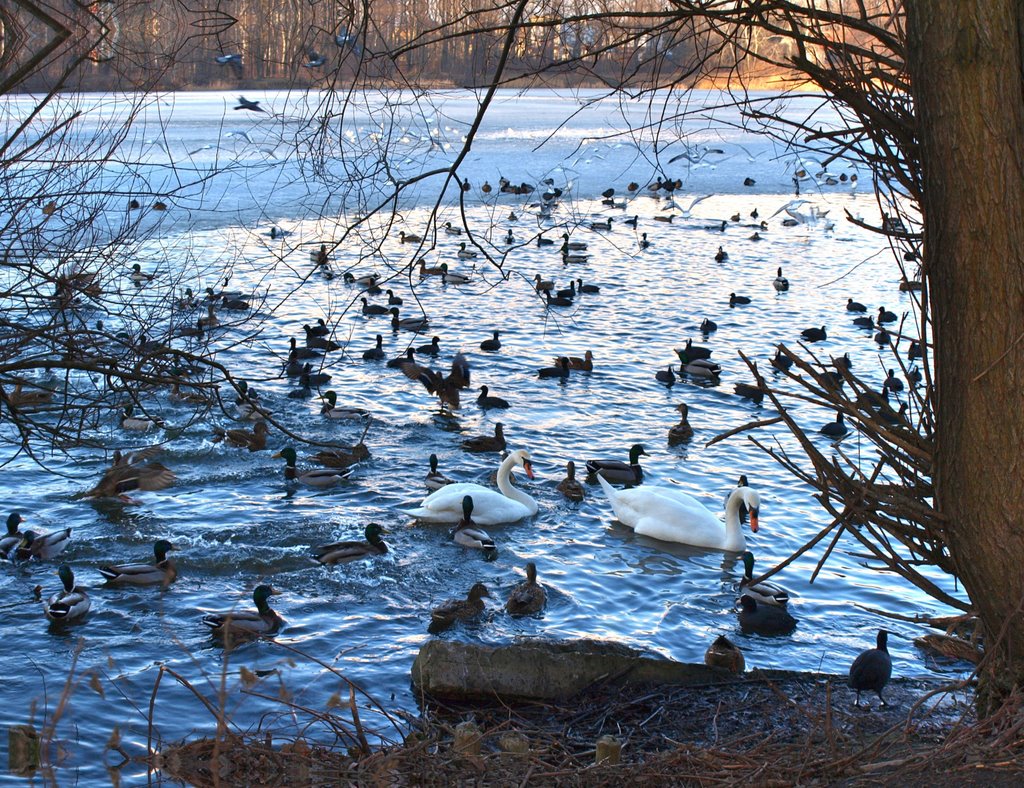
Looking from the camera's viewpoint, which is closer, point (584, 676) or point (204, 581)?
point (584, 676)

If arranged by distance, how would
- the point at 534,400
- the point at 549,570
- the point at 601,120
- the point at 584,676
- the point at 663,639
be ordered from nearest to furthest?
the point at 584,676 < the point at 663,639 < the point at 549,570 < the point at 534,400 < the point at 601,120

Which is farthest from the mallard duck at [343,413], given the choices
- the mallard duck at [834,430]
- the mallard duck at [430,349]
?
the mallard duck at [834,430]

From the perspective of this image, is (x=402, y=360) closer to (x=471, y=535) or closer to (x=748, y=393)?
(x=748, y=393)

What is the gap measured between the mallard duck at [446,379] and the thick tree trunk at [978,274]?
9757mm

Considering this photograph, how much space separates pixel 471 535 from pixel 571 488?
1.70 m

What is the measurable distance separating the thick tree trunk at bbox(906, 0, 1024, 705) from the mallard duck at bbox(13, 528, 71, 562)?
7565 millimetres

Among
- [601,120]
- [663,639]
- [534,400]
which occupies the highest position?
[601,120]

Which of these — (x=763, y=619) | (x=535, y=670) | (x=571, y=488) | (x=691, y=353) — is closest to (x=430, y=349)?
(x=691, y=353)

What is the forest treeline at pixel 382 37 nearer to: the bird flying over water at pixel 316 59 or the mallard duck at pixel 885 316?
the bird flying over water at pixel 316 59

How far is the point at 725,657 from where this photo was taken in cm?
723

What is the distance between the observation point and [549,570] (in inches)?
369

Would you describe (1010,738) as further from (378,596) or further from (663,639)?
(378,596)

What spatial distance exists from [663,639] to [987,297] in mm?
4521

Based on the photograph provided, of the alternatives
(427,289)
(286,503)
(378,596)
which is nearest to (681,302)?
(427,289)
